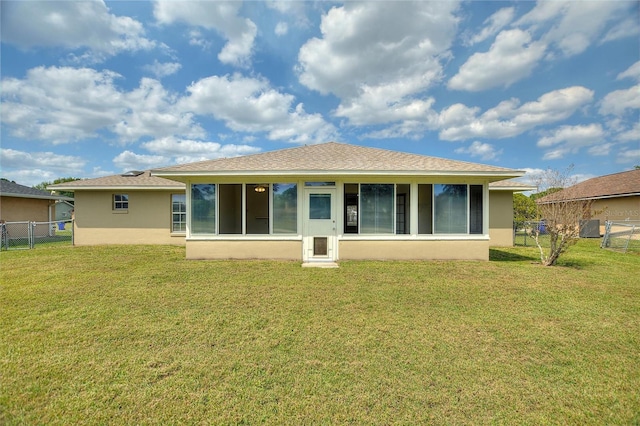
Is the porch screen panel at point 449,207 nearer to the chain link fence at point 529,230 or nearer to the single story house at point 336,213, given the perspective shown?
the single story house at point 336,213

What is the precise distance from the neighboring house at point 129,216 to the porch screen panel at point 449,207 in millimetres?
10969

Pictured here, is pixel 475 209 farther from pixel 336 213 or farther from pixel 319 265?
pixel 319 265

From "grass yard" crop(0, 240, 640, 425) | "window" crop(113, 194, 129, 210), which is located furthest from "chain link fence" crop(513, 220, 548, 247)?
"window" crop(113, 194, 129, 210)

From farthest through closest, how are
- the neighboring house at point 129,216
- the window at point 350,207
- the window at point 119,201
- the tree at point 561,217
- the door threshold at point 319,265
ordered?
the window at point 119,201 → the neighboring house at point 129,216 → the window at point 350,207 → the tree at point 561,217 → the door threshold at point 319,265

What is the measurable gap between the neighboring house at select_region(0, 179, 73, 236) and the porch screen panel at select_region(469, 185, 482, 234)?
70.0 ft

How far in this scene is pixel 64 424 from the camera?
226 centimetres

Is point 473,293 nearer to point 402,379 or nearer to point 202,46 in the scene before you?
point 402,379

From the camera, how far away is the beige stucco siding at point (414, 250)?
8.76 metres

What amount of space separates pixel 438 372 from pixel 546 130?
27.5 m

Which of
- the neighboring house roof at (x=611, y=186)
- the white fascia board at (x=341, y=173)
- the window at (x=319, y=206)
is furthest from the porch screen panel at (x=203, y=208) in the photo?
the neighboring house roof at (x=611, y=186)

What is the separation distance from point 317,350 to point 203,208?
22.7 ft

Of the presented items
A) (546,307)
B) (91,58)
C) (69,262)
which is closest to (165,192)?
(69,262)

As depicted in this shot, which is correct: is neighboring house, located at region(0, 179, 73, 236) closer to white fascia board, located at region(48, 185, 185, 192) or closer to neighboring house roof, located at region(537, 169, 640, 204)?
white fascia board, located at region(48, 185, 185, 192)

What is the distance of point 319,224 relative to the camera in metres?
8.78
